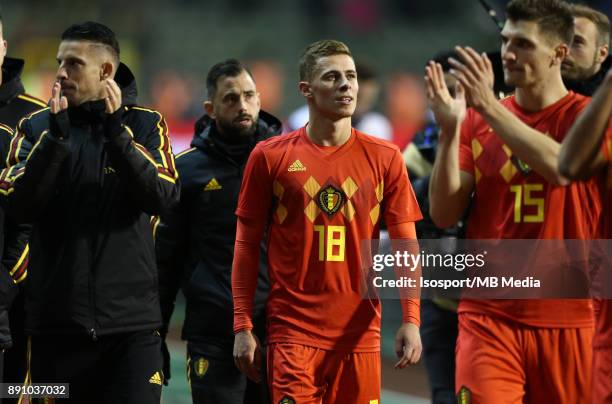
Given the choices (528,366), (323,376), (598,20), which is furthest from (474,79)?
(598,20)

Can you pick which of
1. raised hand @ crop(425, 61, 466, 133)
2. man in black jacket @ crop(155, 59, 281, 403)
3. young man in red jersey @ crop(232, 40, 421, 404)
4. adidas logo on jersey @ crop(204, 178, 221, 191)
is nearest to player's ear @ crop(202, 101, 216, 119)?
man in black jacket @ crop(155, 59, 281, 403)

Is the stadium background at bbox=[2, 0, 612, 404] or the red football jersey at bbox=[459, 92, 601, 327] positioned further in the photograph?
the stadium background at bbox=[2, 0, 612, 404]

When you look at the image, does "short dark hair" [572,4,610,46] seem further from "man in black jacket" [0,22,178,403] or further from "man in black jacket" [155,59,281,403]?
"man in black jacket" [0,22,178,403]

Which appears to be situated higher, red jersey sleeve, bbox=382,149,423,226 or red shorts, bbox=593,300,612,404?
red jersey sleeve, bbox=382,149,423,226

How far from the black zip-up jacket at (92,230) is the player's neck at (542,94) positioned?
70.9 inches

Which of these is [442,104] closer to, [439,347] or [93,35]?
[93,35]

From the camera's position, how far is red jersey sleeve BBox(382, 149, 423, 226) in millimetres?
6250

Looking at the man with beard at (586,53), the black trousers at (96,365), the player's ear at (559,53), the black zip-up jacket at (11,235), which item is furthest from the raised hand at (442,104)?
the black zip-up jacket at (11,235)

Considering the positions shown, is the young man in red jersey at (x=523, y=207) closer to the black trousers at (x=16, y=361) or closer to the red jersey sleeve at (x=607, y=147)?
the red jersey sleeve at (x=607, y=147)

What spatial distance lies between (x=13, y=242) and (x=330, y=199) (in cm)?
182

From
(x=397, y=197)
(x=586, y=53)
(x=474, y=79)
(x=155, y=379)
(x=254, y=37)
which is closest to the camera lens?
(x=474, y=79)

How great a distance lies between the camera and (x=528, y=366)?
5.66 m

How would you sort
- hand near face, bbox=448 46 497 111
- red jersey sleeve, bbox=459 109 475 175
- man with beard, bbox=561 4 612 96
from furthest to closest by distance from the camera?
man with beard, bbox=561 4 612 96
red jersey sleeve, bbox=459 109 475 175
hand near face, bbox=448 46 497 111

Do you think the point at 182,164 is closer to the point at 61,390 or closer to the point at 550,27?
the point at 61,390
